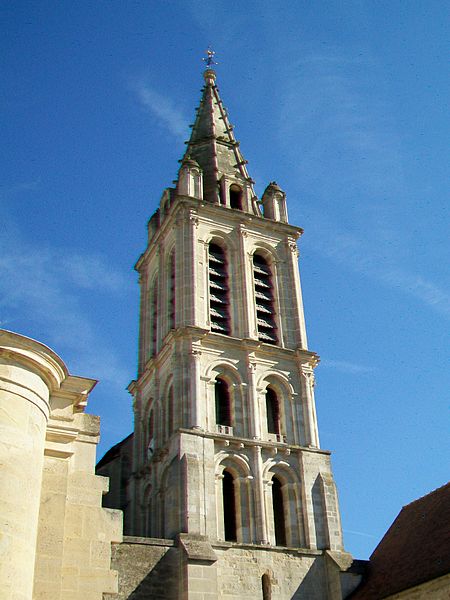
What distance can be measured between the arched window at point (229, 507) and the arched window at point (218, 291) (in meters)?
5.78

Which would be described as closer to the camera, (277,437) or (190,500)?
(190,500)

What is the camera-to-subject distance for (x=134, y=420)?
2997 centimetres

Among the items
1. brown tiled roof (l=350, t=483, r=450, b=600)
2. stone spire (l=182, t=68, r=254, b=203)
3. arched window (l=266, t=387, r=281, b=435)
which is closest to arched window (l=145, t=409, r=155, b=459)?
arched window (l=266, t=387, r=281, b=435)

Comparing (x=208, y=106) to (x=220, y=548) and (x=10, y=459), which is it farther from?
(x=10, y=459)

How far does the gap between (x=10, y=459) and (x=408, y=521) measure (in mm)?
17800

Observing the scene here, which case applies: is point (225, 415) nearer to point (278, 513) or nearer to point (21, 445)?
point (278, 513)

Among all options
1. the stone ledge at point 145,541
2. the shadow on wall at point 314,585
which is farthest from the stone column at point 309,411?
the stone ledge at point 145,541

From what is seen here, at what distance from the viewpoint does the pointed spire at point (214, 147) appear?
3369 cm

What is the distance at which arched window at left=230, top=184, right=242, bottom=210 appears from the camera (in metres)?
33.4

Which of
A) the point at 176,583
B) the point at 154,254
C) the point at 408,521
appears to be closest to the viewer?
the point at 176,583

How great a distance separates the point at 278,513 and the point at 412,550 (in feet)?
15.6

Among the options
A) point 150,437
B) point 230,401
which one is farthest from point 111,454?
point 230,401

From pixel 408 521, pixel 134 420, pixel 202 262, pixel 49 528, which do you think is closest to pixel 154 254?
pixel 202 262

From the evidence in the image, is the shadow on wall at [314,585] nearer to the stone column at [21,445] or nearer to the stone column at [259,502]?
the stone column at [259,502]
